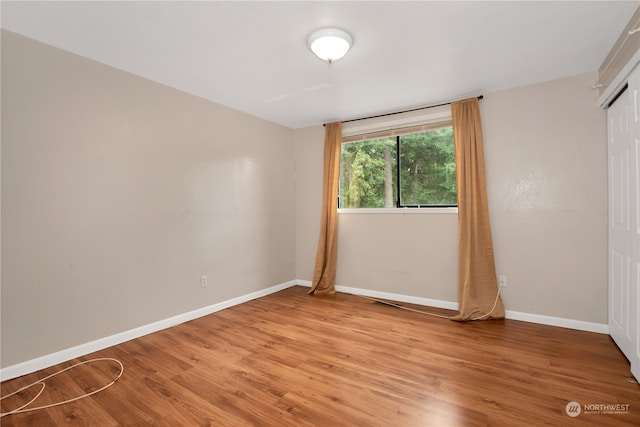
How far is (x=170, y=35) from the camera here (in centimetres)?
226

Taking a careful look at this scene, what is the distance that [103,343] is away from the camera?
8.56 ft

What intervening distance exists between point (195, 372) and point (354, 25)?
2779mm

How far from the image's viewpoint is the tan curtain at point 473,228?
3.29 metres

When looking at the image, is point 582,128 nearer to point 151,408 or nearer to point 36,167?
point 151,408

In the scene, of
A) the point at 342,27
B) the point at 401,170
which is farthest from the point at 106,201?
the point at 401,170

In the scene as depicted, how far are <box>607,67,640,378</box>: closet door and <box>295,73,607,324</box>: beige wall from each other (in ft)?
0.51

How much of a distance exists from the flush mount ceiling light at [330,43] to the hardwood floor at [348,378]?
7.95 feet

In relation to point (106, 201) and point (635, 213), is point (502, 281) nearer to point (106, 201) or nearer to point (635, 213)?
point (635, 213)

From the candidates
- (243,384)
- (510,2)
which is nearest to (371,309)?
(243,384)

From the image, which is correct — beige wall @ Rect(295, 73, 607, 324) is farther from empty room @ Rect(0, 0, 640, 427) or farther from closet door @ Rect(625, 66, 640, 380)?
closet door @ Rect(625, 66, 640, 380)

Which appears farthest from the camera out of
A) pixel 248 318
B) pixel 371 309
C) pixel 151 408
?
pixel 371 309

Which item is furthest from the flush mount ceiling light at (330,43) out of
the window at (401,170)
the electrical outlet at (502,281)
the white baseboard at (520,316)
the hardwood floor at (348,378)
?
the white baseboard at (520,316)

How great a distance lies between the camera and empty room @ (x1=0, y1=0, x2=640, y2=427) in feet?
6.46

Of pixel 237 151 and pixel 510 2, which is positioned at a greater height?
pixel 510 2
